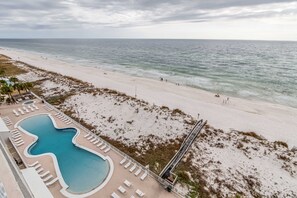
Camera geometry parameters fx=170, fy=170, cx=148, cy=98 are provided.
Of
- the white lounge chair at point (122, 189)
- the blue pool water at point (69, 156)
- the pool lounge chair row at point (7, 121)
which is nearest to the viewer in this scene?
the white lounge chair at point (122, 189)

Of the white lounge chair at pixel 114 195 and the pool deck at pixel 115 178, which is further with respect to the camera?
the pool deck at pixel 115 178

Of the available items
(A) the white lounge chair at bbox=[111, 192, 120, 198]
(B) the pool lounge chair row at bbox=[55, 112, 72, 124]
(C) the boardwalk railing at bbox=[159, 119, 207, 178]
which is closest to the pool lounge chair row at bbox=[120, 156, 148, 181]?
(C) the boardwalk railing at bbox=[159, 119, 207, 178]

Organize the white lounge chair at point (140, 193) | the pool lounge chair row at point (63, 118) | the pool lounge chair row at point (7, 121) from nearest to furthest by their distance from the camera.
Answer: the white lounge chair at point (140, 193), the pool lounge chair row at point (7, 121), the pool lounge chair row at point (63, 118)

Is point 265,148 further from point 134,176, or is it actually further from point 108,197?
point 108,197

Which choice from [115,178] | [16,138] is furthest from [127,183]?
[16,138]

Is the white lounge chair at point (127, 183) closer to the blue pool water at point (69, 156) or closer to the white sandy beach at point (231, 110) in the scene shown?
the blue pool water at point (69, 156)

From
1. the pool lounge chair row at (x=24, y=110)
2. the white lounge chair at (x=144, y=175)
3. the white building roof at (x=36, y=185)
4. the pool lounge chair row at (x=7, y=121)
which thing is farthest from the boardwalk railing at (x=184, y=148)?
the pool lounge chair row at (x=24, y=110)
